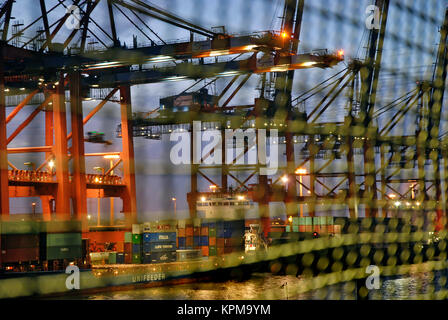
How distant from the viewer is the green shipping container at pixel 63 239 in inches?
494

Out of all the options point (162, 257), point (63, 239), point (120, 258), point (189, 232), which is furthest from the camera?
point (189, 232)

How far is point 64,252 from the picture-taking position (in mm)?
12898

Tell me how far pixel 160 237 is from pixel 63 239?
3.91 meters

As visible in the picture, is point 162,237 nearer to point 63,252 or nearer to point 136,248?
point 136,248

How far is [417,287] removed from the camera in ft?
51.1

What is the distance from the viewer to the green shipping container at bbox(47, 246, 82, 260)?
40.4 ft

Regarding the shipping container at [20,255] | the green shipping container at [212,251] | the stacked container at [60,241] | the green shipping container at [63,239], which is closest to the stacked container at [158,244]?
the green shipping container at [212,251]

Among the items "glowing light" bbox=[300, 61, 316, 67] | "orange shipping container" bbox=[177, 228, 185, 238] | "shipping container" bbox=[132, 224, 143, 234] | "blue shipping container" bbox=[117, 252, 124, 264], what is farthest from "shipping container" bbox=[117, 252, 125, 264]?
"glowing light" bbox=[300, 61, 316, 67]

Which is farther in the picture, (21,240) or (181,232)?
(181,232)

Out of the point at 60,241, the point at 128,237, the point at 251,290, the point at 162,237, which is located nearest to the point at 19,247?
the point at 60,241

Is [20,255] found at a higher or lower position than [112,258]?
higher

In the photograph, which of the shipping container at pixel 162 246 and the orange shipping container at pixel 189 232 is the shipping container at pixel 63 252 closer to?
the shipping container at pixel 162 246

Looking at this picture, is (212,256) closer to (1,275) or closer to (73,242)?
(73,242)
